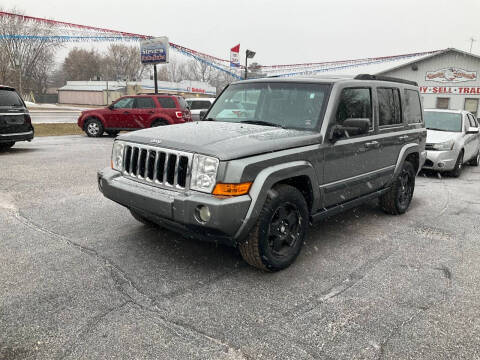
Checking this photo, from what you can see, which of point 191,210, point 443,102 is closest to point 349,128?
point 191,210

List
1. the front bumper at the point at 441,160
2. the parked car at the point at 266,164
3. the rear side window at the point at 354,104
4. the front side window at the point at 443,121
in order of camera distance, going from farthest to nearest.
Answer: the front side window at the point at 443,121, the front bumper at the point at 441,160, the rear side window at the point at 354,104, the parked car at the point at 266,164

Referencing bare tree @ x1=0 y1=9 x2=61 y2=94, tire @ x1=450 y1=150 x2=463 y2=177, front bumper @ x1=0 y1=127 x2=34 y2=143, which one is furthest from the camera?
bare tree @ x1=0 y1=9 x2=61 y2=94

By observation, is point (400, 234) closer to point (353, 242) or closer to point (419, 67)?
point (353, 242)

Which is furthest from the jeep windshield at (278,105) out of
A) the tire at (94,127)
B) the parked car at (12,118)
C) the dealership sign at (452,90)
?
the dealership sign at (452,90)

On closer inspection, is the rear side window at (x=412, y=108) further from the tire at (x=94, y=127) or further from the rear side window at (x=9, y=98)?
the tire at (x=94, y=127)

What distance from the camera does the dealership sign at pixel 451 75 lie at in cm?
2473

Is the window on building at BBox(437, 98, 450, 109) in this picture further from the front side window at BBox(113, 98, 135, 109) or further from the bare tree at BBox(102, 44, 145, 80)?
the bare tree at BBox(102, 44, 145, 80)

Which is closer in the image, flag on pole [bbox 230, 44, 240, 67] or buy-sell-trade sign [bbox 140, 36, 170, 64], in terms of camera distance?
buy-sell-trade sign [bbox 140, 36, 170, 64]

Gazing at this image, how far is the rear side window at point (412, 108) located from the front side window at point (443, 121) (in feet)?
13.3

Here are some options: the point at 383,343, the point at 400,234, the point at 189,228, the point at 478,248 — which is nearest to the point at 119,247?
the point at 189,228

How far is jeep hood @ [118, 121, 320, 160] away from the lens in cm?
314

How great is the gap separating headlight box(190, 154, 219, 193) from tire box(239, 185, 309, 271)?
0.53m

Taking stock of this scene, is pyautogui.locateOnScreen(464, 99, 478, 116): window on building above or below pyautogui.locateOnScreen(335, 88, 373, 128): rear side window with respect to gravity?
above

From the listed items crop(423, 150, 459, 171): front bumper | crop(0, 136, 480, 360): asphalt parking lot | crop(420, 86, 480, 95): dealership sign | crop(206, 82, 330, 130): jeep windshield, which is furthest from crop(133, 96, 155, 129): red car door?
crop(420, 86, 480, 95): dealership sign
